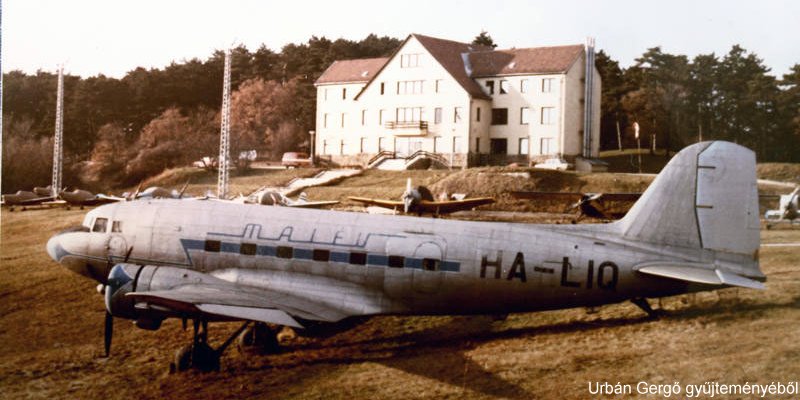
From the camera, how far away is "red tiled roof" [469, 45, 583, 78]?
5306 cm

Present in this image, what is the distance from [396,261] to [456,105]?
42.9 meters

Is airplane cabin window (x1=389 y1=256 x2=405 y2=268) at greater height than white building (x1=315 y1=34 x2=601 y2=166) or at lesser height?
lesser

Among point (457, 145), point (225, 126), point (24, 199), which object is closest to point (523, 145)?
point (457, 145)

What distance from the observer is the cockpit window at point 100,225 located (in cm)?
1739

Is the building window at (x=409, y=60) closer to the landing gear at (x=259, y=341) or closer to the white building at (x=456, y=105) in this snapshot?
the white building at (x=456, y=105)

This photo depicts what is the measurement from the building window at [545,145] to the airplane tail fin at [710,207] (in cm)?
3804

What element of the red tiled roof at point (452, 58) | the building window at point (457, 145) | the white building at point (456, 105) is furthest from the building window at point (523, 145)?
the red tiled roof at point (452, 58)

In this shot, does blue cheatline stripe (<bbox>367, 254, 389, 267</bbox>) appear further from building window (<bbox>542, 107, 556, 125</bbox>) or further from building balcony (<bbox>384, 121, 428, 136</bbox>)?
building balcony (<bbox>384, 121, 428, 136</bbox>)

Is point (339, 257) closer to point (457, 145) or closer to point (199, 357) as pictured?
point (199, 357)

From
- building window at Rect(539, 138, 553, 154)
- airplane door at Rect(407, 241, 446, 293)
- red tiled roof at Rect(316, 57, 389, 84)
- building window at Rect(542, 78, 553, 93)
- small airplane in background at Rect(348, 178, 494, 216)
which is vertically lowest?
airplane door at Rect(407, 241, 446, 293)

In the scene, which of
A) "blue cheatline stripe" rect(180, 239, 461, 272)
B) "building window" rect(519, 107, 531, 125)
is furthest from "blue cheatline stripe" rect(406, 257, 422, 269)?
"building window" rect(519, 107, 531, 125)

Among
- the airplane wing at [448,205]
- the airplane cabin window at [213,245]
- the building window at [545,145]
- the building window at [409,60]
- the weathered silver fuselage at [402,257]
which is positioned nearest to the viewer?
the weathered silver fuselage at [402,257]

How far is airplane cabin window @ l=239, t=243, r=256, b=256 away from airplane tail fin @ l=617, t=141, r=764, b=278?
9.13m

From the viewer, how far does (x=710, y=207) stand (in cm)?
1412
